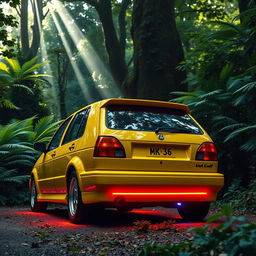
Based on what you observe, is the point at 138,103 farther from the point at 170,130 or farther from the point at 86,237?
the point at 86,237

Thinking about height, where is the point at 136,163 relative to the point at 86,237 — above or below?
above

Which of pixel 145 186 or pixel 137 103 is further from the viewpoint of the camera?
pixel 137 103

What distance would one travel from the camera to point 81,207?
20.5ft

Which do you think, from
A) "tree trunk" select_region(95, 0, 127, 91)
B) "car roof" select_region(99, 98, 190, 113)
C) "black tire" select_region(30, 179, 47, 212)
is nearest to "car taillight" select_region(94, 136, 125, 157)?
"car roof" select_region(99, 98, 190, 113)

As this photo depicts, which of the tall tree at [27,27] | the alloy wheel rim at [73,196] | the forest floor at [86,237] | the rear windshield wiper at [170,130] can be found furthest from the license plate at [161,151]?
the tall tree at [27,27]

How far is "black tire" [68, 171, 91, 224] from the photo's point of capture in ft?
20.5

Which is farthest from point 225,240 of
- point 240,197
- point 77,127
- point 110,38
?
point 110,38

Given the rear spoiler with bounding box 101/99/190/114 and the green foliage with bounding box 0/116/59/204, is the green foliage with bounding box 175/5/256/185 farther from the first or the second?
the green foliage with bounding box 0/116/59/204

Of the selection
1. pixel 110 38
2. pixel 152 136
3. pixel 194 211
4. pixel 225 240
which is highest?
pixel 110 38

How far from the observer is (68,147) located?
7.11 m

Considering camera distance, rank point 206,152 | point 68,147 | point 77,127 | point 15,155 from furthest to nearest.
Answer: point 15,155 → point 77,127 → point 68,147 → point 206,152

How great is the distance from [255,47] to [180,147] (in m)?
4.65

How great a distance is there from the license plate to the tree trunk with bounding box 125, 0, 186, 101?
7.18 meters

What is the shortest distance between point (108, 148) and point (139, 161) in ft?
1.43
